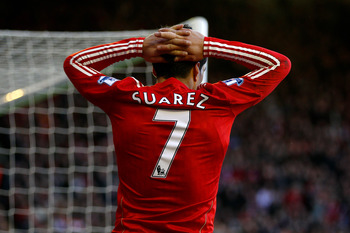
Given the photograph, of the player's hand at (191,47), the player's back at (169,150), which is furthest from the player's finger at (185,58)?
the player's back at (169,150)

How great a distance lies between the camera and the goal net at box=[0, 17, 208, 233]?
3881 millimetres

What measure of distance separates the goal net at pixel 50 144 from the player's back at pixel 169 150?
1.60 meters

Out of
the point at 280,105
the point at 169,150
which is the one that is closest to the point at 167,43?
the point at 169,150

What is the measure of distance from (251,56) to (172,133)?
0.49m

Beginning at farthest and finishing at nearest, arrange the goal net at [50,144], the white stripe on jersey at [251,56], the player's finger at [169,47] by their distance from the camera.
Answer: the goal net at [50,144]
the white stripe on jersey at [251,56]
the player's finger at [169,47]

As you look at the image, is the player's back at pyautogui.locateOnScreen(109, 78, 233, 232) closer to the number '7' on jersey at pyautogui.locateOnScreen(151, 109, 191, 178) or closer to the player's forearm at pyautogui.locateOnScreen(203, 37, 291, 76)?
the number '7' on jersey at pyautogui.locateOnScreen(151, 109, 191, 178)

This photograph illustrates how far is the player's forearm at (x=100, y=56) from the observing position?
187cm

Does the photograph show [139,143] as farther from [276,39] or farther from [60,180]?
[276,39]

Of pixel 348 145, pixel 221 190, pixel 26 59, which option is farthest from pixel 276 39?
pixel 26 59

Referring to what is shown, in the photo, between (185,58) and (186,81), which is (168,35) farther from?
(186,81)

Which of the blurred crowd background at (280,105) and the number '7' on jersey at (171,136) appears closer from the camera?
the number '7' on jersey at (171,136)

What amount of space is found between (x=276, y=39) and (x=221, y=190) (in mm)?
5213

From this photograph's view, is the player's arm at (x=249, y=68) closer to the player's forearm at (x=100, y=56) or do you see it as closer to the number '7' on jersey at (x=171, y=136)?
the number '7' on jersey at (x=171, y=136)

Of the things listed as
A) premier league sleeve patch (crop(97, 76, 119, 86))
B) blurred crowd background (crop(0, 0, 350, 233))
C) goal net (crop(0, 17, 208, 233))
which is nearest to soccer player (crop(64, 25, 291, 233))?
premier league sleeve patch (crop(97, 76, 119, 86))
